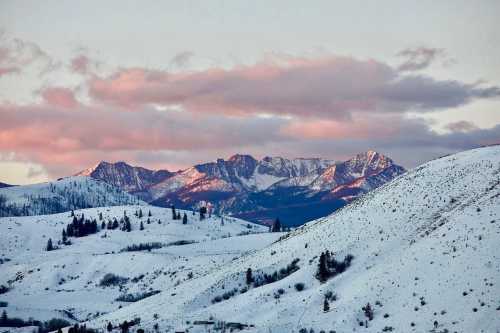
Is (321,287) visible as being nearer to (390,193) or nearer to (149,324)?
(149,324)

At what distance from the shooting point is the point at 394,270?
218ft

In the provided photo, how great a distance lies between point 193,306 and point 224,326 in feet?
62.5

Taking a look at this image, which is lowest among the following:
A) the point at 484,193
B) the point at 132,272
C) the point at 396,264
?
the point at 132,272

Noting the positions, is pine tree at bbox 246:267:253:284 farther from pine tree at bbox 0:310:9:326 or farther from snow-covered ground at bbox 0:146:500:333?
pine tree at bbox 0:310:9:326

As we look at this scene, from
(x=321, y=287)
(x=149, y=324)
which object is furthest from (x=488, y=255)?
(x=149, y=324)

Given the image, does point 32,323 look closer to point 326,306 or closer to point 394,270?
point 326,306

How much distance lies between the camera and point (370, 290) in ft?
210

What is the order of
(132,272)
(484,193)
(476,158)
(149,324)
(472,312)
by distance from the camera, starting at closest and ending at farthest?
(472,312) < (149,324) < (484,193) < (476,158) < (132,272)

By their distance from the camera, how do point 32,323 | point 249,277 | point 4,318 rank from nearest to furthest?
1. point 249,277
2. point 32,323
3. point 4,318

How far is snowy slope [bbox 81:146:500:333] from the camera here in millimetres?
56469

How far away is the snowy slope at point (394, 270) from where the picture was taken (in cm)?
5647

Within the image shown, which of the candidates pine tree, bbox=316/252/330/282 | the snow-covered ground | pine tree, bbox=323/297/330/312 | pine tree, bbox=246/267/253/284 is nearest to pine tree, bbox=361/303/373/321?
the snow-covered ground

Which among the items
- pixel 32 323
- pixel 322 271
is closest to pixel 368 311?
pixel 322 271

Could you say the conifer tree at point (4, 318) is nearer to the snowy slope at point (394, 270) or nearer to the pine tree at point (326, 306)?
the snowy slope at point (394, 270)
